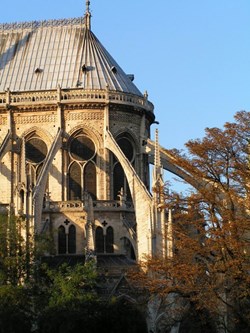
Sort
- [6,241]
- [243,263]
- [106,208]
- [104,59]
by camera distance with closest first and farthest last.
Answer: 1. [243,263]
2. [6,241]
3. [106,208]
4. [104,59]

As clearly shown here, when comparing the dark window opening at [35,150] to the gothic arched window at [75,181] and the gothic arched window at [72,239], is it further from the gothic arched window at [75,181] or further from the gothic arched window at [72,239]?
the gothic arched window at [72,239]

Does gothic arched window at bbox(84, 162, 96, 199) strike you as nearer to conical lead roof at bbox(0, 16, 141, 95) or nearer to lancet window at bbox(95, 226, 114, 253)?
lancet window at bbox(95, 226, 114, 253)

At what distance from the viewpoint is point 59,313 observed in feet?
133

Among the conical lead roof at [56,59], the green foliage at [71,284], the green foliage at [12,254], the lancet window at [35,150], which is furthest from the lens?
the conical lead roof at [56,59]

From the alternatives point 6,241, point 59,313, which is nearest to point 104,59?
point 6,241

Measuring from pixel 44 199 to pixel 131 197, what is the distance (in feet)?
16.2

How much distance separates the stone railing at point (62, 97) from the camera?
193ft

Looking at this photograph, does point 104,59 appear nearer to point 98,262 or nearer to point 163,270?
point 98,262

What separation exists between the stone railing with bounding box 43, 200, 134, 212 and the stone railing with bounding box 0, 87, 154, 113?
5.85 metres

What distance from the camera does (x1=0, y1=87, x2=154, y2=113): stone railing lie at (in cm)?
5875

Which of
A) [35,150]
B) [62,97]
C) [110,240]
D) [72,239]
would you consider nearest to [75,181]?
[35,150]

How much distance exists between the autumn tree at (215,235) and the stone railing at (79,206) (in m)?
21.4

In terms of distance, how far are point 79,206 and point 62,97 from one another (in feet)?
21.5

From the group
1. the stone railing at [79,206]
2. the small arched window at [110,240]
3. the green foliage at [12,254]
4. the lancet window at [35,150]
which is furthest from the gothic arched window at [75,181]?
the green foliage at [12,254]
